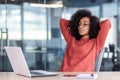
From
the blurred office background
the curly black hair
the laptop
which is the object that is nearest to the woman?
the curly black hair

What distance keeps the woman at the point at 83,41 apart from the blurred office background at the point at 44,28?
5.33 m

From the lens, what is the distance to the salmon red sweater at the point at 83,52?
10.3 ft

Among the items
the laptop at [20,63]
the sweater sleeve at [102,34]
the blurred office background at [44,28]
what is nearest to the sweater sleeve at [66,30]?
the sweater sleeve at [102,34]

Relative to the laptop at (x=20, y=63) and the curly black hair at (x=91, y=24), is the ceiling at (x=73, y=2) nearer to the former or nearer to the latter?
the curly black hair at (x=91, y=24)

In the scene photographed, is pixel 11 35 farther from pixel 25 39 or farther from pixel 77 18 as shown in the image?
pixel 77 18

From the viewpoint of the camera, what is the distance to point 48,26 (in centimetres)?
885

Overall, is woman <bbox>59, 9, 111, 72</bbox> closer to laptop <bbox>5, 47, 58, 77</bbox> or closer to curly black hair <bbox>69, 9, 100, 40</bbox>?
curly black hair <bbox>69, 9, 100, 40</bbox>

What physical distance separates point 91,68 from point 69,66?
0.66 ft

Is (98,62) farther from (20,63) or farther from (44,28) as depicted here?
(44,28)

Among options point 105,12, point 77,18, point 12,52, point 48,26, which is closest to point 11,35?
point 48,26

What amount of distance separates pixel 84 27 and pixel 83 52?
0.24 metres

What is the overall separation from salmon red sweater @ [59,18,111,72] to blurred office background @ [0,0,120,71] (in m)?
5.47

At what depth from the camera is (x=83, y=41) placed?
3266 mm

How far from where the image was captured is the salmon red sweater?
3.14 metres
